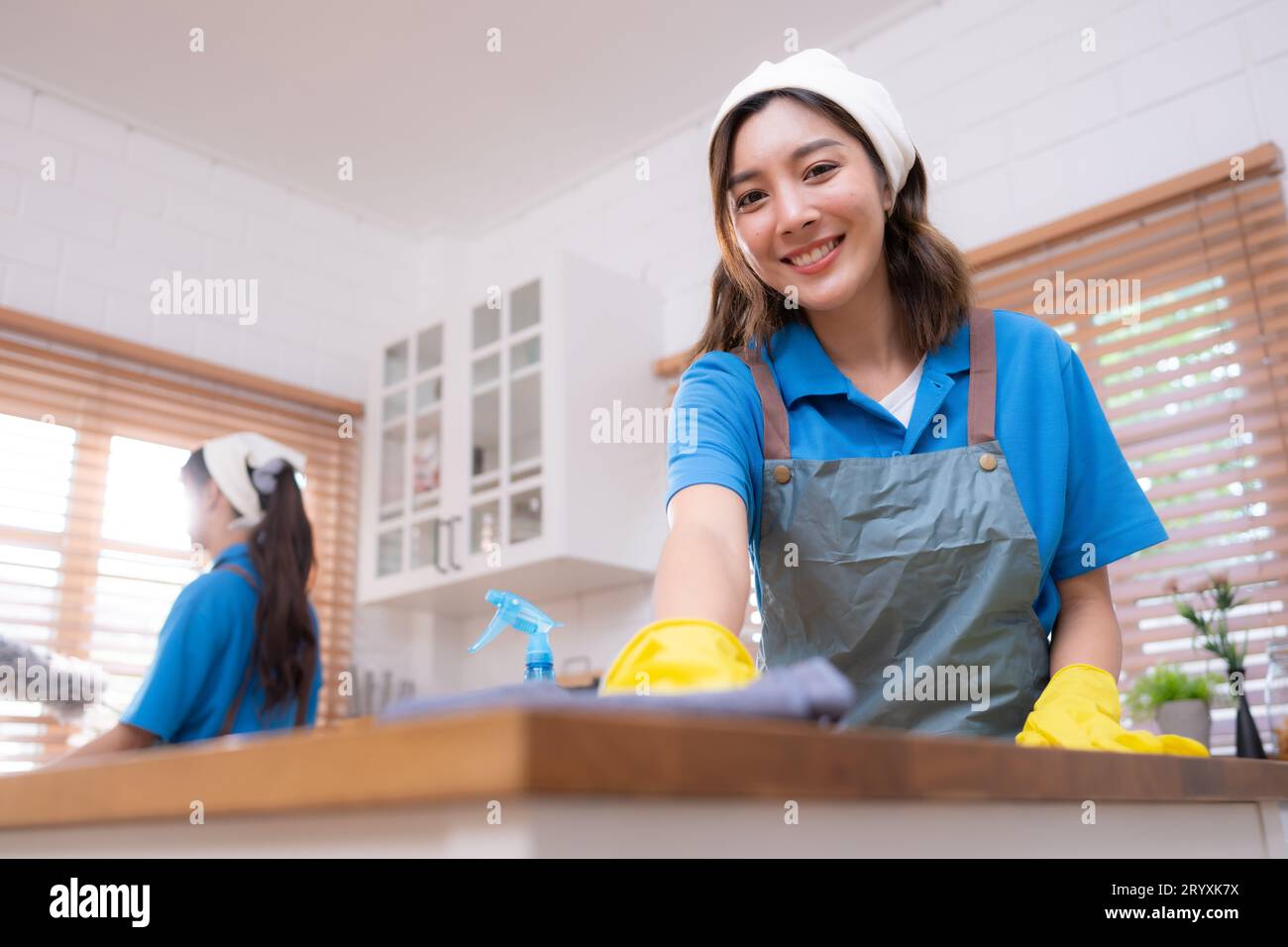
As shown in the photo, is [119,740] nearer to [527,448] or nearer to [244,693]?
[244,693]

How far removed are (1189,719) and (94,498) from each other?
304cm

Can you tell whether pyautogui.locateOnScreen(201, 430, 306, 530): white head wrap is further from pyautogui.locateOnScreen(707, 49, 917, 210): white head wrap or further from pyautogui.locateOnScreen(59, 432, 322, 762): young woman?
pyautogui.locateOnScreen(707, 49, 917, 210): white head wrap

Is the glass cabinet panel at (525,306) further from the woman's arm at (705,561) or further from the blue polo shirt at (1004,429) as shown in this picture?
the woman's arm at (705,561)

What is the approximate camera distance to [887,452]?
1269 mm

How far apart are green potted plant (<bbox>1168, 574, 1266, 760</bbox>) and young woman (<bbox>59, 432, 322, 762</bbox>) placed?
1.90 meters

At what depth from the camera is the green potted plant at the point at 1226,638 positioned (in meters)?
2.25

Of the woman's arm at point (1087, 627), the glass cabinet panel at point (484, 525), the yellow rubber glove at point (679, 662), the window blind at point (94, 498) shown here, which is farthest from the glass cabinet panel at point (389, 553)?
the yellow rubber glove at point (679, 662)

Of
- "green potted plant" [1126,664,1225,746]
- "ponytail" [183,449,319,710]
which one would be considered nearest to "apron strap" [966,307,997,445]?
"green potted plant" [1126,664,1225,746]

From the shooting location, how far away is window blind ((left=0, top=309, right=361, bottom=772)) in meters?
3.34

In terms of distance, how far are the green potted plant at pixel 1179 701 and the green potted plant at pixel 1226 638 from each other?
0.05 meters
